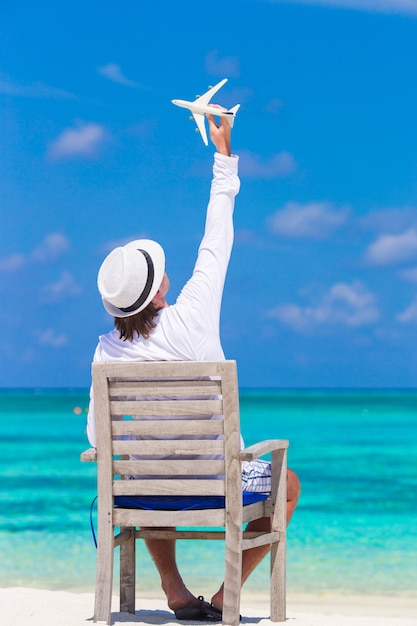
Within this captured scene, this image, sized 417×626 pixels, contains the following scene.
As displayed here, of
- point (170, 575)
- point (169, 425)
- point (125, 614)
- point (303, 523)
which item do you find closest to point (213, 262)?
point (169, 425)

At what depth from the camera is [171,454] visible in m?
3.83

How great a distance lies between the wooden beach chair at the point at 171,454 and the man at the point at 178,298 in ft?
0.40

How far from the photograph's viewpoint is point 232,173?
161 inches

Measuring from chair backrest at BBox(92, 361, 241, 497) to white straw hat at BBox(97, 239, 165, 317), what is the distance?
247 mm

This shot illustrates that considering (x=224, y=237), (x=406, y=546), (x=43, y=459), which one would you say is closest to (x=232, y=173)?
(x=224, y=237)

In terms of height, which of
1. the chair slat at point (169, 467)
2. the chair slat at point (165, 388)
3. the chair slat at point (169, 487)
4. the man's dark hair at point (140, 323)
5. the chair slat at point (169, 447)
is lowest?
the chair slat at point (169, 487)

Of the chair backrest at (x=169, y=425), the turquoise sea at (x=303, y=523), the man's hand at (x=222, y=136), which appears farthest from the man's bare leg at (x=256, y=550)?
the turquoise sea at (x=303, y=523)

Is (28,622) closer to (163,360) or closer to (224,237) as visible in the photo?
(163,360)

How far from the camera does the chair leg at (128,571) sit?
423cm

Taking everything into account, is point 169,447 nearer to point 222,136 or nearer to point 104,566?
point 104,566

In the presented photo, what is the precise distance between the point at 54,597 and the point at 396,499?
8.22 metres

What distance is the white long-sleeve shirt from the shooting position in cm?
390

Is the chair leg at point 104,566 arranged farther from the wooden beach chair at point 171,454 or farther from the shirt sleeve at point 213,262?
the shirt sleeve at point 213,262

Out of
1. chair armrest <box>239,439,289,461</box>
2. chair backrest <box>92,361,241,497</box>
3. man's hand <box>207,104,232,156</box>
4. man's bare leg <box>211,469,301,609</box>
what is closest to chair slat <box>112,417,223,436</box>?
chair backrest <box>92,361,241,497</box>
